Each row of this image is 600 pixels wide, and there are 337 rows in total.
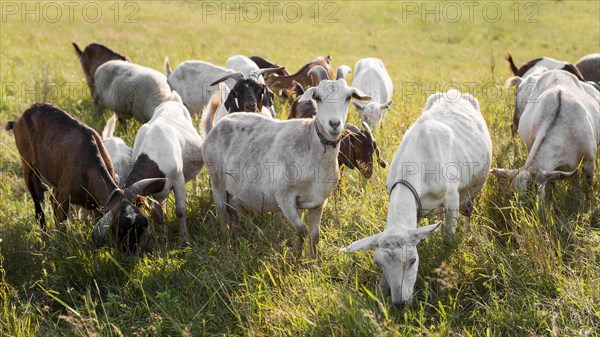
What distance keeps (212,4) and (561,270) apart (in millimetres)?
27522

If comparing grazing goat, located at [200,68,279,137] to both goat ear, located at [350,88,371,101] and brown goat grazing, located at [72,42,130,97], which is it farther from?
brown goat grazing, located at [72,42,130,97]

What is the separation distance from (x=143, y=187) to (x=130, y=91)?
474 cm

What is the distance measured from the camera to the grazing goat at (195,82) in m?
11.0

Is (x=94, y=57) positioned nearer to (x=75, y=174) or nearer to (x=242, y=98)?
(x=242, y=98)

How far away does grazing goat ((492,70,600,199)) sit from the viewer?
603cm

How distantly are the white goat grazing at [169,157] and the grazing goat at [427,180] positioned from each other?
2.26 metres

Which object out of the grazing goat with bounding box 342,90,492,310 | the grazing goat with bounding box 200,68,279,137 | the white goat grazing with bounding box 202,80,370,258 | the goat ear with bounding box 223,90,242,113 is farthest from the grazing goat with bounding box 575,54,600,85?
the white goat grazing with bounding box 202,80,370,258

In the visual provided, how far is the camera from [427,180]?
5113mm

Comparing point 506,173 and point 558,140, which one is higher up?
point 558,140

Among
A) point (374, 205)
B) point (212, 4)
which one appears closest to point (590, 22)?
point (212, 4)

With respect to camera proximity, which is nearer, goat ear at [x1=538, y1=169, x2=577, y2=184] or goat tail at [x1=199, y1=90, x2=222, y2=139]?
goat ear at [x1=538, y1=169, x2=577, y2=184]

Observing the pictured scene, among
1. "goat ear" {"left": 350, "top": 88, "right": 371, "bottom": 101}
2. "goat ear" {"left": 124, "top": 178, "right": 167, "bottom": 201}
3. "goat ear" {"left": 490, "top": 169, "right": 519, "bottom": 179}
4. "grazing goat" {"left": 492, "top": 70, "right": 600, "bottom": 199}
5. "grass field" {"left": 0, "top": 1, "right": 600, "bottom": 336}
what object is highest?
"goat ear" {"left": 350, "top": 88, "right": 371, "bottom": 101}

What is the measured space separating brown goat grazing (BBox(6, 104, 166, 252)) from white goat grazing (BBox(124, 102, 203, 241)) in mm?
258

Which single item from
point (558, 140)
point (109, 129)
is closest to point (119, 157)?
point (109, 129)
